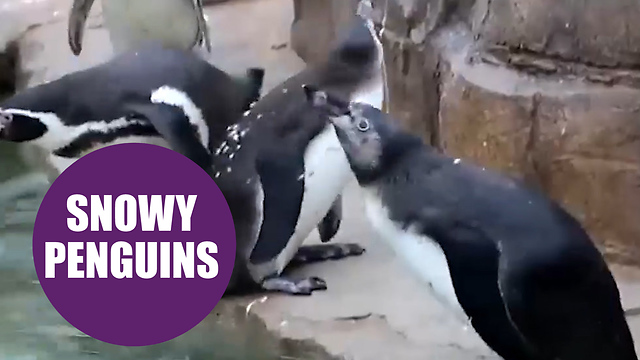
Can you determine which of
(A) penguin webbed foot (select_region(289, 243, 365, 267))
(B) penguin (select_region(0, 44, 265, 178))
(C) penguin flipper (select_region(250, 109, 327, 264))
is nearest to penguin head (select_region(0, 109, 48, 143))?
(B) penguin (select_region(0, 44, 265, 178))

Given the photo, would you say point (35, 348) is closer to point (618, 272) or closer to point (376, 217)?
point (376, 217)

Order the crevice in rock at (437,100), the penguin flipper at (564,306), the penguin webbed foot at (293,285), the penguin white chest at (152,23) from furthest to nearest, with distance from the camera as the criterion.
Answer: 1. the penguin white chest at (152,23)
2. the crevice in rock at (437,100)
3. the penguin webbed foot at (293,285)
4. the penguin flipper at (564,306)

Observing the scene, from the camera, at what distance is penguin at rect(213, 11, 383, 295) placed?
88 cm

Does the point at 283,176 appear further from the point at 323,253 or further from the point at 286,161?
the point at 323,253

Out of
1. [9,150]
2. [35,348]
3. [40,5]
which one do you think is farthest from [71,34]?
[40,5]

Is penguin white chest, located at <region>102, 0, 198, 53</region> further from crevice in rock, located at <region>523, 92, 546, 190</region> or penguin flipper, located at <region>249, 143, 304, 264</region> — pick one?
crevice in rock, located at <region>523, 92, 546, 190</region>

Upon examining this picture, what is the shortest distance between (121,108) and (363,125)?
308 millimetres

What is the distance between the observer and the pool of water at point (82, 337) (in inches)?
37.2

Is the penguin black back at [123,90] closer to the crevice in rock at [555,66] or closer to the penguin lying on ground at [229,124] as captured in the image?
the penguin lying on ground at [229,124]

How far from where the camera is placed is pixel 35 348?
104 centimetres

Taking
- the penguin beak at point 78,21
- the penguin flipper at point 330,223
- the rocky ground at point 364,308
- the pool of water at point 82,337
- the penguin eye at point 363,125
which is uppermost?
the penguin eye at point 363,125

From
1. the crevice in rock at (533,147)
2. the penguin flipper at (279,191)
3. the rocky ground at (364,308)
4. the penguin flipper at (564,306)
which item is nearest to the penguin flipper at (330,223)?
the rocky ground at (364,308)

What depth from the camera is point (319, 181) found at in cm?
92

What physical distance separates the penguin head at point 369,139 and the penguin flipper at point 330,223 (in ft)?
1.12
